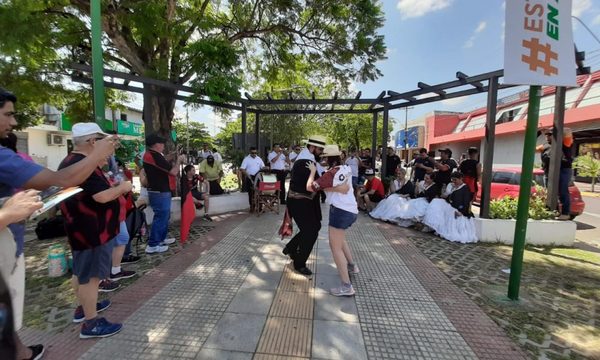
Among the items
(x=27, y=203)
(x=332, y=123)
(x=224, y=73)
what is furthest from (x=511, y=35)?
(x=332, y=123)

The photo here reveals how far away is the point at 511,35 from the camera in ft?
11.0

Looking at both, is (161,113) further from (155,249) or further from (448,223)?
(448,223)

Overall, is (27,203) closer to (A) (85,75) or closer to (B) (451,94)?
(A) (85,75)

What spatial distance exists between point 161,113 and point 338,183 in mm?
6179

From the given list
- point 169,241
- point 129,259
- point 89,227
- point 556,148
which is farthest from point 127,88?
point 556,148

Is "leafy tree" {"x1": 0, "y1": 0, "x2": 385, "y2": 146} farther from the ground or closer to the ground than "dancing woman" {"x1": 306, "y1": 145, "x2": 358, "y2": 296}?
farther from the ground

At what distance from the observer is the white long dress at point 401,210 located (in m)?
6.66

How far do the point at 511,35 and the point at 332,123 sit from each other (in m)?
30.2

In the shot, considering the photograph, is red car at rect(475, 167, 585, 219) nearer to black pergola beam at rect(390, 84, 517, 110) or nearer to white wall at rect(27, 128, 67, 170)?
black pergola beam at rect(390, 84, 517, 110)

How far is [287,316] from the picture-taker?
311 centimetres

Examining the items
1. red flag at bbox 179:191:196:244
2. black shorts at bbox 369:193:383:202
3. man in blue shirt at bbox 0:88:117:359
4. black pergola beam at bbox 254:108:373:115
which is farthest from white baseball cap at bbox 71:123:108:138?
black pergola beam at bbox 254:108:373:115

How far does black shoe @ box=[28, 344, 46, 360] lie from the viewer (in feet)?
7.83

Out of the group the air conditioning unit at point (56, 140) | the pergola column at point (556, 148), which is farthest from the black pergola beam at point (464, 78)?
the air conditioning unit at point (56, 140)

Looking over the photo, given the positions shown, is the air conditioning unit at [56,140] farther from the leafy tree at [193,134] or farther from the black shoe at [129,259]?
the black shoe at [129,259]
